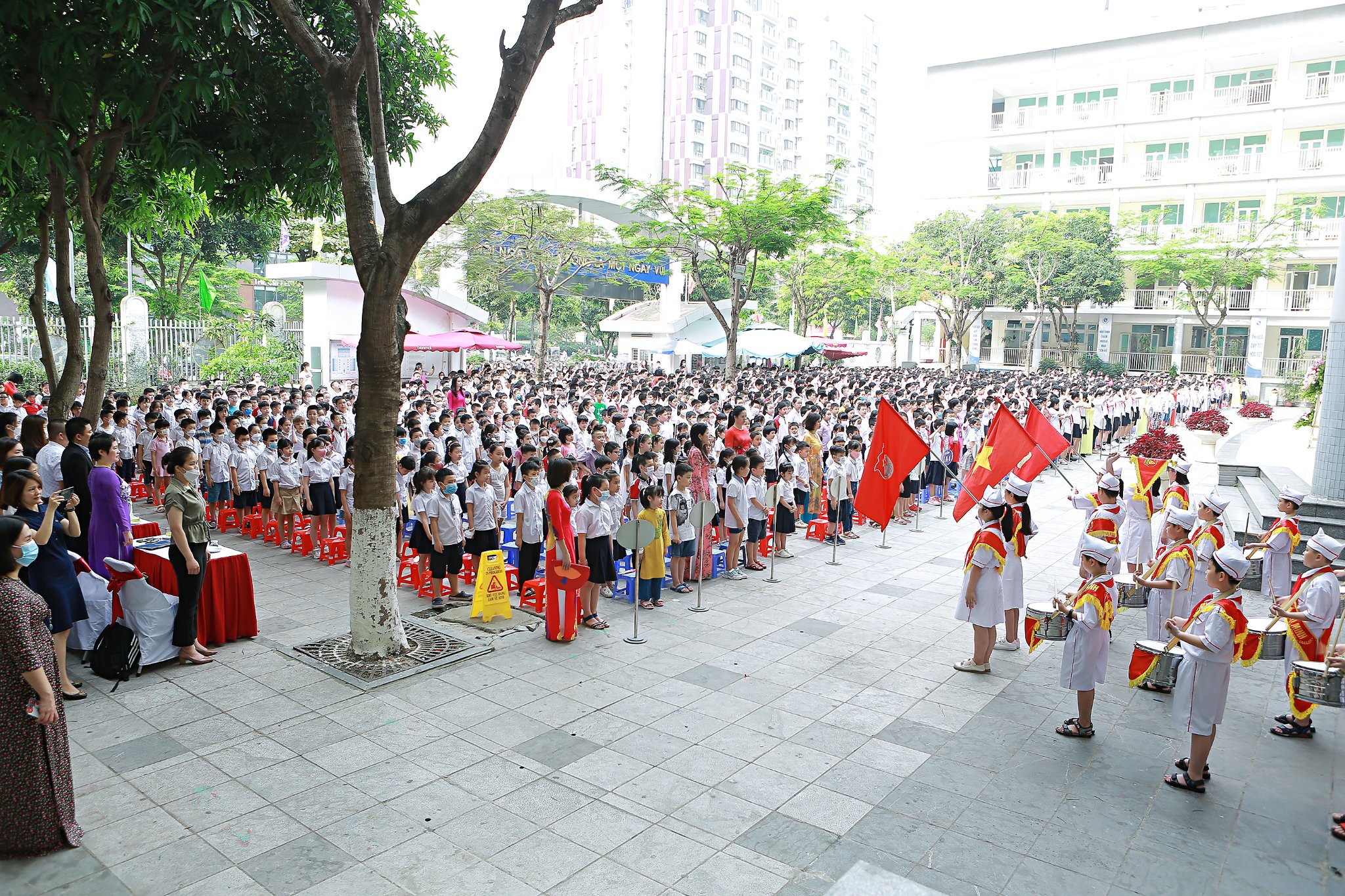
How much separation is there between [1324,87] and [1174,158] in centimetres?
630

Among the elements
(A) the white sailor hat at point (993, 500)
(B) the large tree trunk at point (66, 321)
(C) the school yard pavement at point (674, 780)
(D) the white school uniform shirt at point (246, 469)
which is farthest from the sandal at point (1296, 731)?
(B) the large tree trunk at point (66, 321)

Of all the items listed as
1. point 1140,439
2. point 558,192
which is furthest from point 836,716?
point 558,192

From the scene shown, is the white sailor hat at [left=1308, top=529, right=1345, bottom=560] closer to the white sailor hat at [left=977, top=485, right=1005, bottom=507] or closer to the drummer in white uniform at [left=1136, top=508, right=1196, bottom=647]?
the drummer in white uniform at [left=1136, top=508, right=1196, bottom=647]

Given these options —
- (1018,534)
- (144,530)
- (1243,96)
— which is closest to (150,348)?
(144,530)

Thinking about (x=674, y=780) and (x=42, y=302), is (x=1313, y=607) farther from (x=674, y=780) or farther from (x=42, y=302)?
(x=42, y=302)

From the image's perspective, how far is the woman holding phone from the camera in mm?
5676

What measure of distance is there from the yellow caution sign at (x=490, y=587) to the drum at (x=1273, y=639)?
20.3 ft

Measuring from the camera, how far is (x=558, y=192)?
1345 inches

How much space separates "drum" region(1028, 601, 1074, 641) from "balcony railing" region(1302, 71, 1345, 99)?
4541cm

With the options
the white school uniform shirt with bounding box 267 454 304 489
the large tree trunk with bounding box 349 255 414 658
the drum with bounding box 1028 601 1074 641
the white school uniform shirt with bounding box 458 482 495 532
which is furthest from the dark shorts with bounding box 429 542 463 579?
the drum with bounding box 1028 601 1074 641

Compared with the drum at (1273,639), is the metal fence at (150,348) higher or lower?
higher

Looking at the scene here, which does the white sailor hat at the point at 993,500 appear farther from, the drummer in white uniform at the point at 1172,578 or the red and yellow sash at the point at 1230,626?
the red and yellow sash at the point at 1230,626

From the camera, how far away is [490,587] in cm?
847

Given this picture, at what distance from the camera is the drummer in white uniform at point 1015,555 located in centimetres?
786
